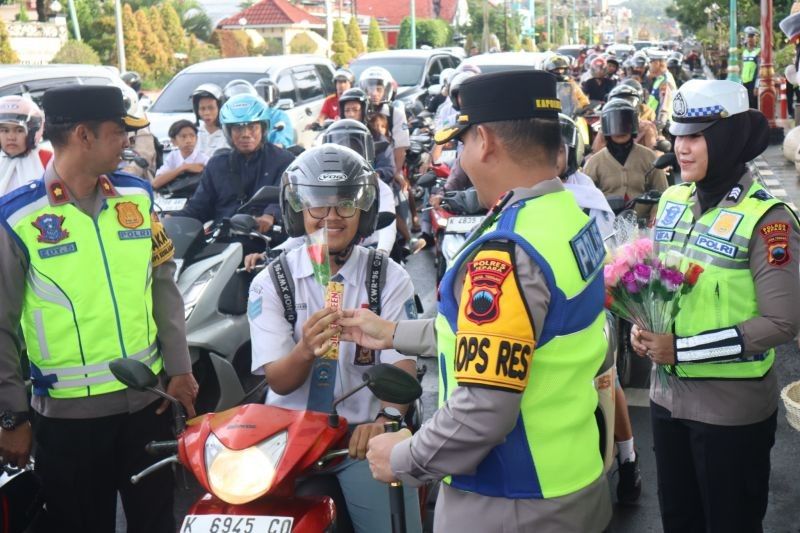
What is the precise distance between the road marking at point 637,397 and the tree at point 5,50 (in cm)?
2675

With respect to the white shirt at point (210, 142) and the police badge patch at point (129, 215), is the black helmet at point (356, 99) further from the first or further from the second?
the police badge patch at point (129, 215)

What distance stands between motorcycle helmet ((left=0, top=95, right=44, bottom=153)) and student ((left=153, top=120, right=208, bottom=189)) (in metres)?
1.66

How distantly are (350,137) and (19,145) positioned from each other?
2.14m

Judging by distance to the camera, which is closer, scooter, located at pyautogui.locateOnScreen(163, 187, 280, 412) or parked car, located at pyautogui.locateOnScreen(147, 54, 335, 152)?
scooter, located at pyautogui.locateOnScreen(163, 187, 280, 412)

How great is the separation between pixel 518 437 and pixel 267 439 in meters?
0.81

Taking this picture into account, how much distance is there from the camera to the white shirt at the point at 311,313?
3.45 meters

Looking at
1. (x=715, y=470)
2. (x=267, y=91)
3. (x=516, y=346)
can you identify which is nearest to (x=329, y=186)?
(x=516, y=346)

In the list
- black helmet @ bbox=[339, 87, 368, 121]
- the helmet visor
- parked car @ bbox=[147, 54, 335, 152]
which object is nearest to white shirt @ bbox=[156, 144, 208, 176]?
black helmet @ bbox=[339, 87, 368, 121]

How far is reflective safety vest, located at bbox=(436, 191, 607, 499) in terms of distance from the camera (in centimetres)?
232

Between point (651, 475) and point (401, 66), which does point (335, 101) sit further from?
point (651, 475)

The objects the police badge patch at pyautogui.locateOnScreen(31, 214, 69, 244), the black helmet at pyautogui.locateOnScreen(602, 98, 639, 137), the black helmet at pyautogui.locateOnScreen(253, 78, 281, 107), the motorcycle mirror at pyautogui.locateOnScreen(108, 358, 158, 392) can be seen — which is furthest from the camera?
the black helmet at pyautogui.locateOnScreen(253, 78, 281, 107)

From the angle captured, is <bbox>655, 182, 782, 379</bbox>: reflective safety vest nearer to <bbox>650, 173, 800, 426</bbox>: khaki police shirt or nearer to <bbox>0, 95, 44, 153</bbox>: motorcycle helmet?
<bbox>650, 173, 800, 426</bbox>: khaki police shirt

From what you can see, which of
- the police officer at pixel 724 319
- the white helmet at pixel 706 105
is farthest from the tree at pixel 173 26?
the police officer at pixel 724 319

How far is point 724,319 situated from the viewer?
133 inches
